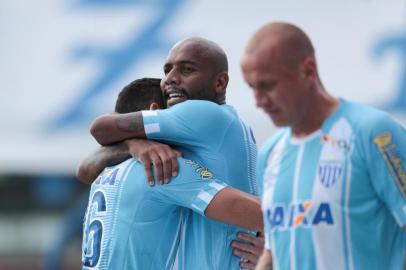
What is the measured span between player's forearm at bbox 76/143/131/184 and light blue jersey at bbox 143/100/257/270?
24 centimetres

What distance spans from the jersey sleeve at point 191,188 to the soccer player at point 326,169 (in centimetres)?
107

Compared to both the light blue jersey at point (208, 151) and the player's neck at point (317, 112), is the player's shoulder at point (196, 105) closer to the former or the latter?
the light blue jersey at point (208, 151)

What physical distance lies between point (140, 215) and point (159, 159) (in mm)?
314

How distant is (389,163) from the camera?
4.09 meters

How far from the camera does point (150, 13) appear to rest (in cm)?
1461

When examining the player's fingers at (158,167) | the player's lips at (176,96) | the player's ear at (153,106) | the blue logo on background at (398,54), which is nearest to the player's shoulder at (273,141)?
the player's fingers at (158,167)

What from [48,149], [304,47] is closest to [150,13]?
[48,149]

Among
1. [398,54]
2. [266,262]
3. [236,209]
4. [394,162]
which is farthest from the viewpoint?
[398,54]

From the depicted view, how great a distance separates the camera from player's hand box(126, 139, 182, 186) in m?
5.48

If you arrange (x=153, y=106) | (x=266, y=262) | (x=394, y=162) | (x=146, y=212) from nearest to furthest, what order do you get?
(x=394, y=162) < (x=266, y=262) < (x=146, y=212) < (x=153, y=106)

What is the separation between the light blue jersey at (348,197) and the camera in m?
4.11

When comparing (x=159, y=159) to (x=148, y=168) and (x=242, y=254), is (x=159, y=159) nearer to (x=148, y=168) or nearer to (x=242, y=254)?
(x=148, y=168)

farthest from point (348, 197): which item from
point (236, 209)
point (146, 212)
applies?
point (146, 212)

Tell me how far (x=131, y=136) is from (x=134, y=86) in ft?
1.59
